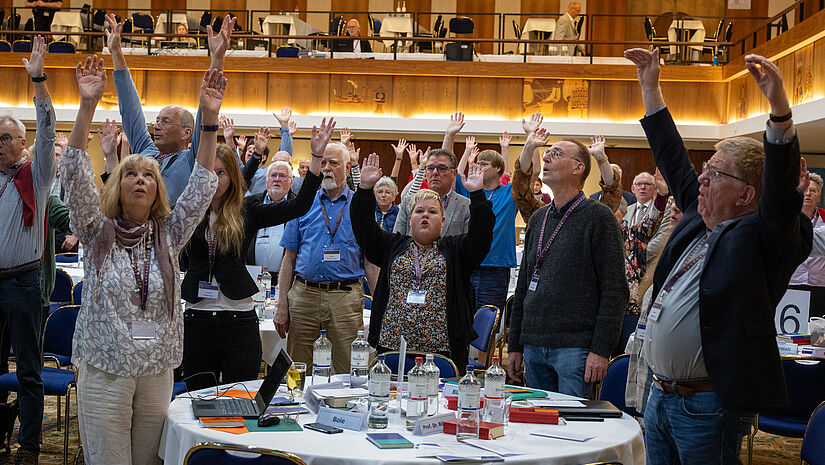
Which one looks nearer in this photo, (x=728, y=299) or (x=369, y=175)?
(x=728, y=299)

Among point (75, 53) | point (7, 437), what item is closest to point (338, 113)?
point (75, 53)

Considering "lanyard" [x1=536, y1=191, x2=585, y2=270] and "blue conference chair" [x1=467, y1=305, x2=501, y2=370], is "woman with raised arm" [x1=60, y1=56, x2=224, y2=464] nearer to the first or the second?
"lanyard" [x1=536, y1=191, x2=585, y2=270]

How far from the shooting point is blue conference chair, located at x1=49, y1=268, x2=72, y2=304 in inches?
239

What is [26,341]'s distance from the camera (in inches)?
161

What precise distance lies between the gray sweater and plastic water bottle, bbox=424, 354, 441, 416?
678 mm

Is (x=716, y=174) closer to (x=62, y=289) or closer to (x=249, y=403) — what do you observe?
(x=249, y=403)

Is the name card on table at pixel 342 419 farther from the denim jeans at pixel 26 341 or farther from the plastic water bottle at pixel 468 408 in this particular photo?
the denim jeans at pixel 26 341

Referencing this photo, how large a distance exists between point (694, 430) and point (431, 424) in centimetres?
85

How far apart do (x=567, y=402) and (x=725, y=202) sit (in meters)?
1.11

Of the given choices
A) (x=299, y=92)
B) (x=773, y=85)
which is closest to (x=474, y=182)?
(x=773, y=85)

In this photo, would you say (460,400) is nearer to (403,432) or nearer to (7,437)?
(403,432)

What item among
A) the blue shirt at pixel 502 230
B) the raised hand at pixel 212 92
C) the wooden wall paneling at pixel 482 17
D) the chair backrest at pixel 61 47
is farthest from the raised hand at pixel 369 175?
the wooden wall paneling at pixel 482 17

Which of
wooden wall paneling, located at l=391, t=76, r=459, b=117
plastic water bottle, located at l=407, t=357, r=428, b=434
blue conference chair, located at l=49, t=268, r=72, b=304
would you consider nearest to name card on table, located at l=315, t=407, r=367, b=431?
plastic water bottle, located at l=407, t=357, r=428, b=434

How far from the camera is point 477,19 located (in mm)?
18766
